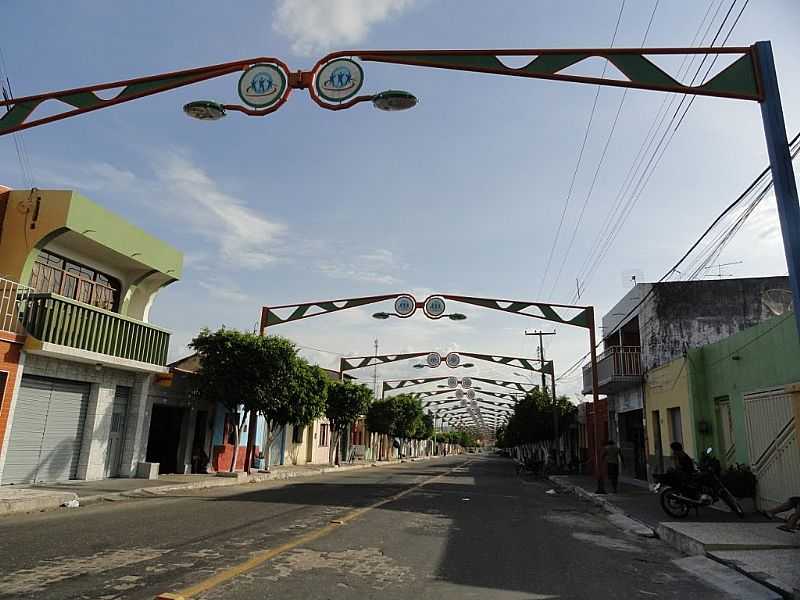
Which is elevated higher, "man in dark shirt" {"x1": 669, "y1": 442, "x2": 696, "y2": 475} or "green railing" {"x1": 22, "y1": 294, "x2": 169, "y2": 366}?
"green railing" {"x1": 22, "y1": 294, "x2": 169, "y2": 366}

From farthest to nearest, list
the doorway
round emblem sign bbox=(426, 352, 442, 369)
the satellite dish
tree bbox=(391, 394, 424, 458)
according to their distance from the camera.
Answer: tree bbox=(391, 394, 424, 458) < round emblem sign bbox=(426, 352, 442, 369) < the doorway < the satellite dish

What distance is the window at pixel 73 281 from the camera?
1800 centimetres

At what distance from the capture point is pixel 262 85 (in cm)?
884

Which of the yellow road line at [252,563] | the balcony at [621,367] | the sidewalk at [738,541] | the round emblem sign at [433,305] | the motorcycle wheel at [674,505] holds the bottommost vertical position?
the yellow road line at [252,563]

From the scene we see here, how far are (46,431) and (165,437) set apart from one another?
257 inches

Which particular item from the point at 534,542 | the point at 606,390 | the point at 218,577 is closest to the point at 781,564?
the point at 534,542

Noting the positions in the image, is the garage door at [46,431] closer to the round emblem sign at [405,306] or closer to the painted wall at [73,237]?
the painted wall at [73,237]

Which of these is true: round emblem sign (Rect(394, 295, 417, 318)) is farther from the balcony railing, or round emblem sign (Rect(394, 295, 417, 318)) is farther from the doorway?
the balcony railing

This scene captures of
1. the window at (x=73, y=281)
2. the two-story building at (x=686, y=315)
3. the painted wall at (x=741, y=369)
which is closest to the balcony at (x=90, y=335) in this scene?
the window at (x=73, y=281)

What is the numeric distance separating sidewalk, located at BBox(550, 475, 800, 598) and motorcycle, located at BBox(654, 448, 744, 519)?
0.80 ft

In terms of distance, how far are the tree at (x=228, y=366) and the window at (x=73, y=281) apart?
11.3 ft

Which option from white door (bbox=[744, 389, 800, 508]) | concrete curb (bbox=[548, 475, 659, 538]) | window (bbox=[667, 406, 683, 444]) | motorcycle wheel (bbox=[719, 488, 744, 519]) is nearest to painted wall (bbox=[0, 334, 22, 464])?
concrete curb (bbox=[548, 475, 659, 538])

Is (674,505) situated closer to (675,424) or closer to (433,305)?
(675,424)

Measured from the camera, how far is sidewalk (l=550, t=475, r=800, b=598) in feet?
23.8
